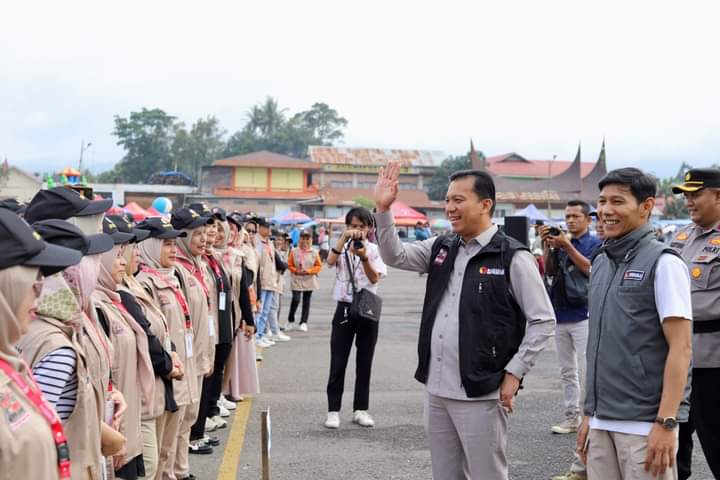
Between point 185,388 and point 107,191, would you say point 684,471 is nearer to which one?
point 185,388

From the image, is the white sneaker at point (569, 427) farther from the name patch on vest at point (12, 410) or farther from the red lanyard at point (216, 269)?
the name patch on vest at point (12, 410)

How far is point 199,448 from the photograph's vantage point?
Result: 6.34 m

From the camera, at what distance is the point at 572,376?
6703 millimetres

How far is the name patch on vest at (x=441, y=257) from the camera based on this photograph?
4.25 meters

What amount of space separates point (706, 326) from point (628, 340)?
1588 mm

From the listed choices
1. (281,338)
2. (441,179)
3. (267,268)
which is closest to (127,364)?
(267,268)

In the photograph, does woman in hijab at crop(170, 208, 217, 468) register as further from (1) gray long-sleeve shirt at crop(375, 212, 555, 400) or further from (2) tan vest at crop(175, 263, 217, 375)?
(1) gray long-sleeve shirt at crop(375, 212, 555, 400)

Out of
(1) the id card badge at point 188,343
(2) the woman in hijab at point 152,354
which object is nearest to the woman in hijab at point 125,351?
(2) the woman in hijab at point 152,354

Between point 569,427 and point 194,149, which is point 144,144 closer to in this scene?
point 194,149

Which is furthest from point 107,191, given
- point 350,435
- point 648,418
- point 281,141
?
point 648,418

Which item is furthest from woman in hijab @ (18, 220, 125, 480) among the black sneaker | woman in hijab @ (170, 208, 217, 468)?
the black sneaker

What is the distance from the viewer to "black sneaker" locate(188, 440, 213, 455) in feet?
20.7

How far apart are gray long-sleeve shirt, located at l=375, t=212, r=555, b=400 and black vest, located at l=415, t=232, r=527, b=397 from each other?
0.14ft

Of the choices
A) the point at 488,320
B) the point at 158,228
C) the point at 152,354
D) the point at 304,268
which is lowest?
the point at 304,268
